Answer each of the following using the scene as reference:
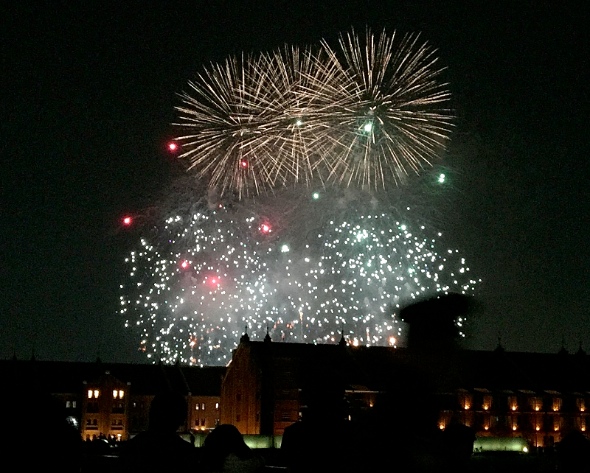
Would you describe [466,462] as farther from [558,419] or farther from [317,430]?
[558,419]

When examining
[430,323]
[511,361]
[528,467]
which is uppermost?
[511,361]

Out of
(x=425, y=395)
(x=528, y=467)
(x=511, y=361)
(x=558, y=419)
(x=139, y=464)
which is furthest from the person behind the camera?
(x=511, y=361)

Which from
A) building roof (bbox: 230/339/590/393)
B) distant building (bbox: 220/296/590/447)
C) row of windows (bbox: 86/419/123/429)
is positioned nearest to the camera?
distant building (bbox: 220/296/590/447)

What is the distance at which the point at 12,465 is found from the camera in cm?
616

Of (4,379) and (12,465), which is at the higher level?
(4,379)

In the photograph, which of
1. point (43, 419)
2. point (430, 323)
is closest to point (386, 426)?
point (430, 323)

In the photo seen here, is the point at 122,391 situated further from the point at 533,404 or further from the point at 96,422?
the point at 533,404


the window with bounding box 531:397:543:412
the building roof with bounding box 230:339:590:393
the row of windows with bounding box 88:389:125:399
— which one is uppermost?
the building roof with bounding box 230:339:590:393

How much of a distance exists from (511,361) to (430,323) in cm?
8396

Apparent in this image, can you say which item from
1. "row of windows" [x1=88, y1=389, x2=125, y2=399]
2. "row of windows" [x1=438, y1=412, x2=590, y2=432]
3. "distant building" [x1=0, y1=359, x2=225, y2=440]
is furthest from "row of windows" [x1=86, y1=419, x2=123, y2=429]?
"row of windows" [x1=438, y1=412, x2=590, y2=432]

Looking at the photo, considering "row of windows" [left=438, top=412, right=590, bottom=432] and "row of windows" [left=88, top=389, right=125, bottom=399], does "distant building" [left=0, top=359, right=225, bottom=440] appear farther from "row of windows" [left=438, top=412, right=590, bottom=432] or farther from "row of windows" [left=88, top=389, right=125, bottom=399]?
"row of windows" [left=438, top=412, right=590, bottom=432]

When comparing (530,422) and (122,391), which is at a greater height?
(122,391)

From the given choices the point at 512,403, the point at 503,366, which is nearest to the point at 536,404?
the point at 512,403

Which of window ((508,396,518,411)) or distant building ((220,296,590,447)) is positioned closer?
distant building ((220,296,590,447))
